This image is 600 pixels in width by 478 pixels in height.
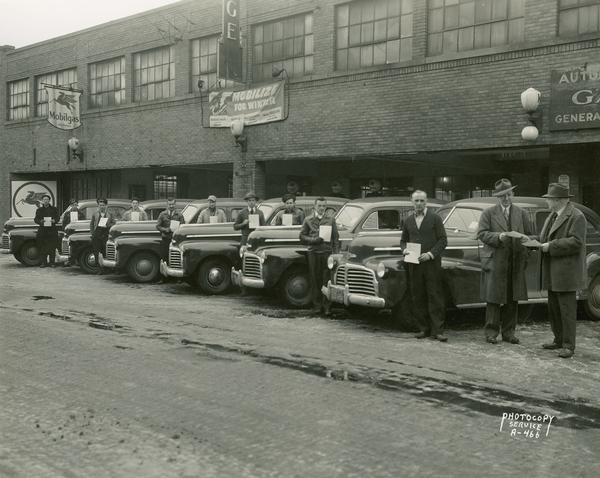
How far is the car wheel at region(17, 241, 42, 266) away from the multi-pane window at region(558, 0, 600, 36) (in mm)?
13955

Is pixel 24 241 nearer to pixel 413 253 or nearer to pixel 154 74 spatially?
pixel 154 74

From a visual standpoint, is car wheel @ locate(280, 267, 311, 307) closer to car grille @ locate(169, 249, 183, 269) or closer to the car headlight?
the car headlight

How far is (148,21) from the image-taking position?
72.1ft

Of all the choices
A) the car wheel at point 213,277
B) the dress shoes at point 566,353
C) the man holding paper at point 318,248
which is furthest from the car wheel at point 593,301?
the car wheel at point 213,277

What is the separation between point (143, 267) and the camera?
1462cm

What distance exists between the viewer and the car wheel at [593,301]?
33.0 feet

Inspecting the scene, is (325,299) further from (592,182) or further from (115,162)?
(115,162)

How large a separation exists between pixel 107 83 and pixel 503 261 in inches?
751

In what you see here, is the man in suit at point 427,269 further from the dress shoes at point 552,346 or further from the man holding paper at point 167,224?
the man holding paper at point 167,224

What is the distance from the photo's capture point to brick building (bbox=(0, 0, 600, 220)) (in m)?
13.8

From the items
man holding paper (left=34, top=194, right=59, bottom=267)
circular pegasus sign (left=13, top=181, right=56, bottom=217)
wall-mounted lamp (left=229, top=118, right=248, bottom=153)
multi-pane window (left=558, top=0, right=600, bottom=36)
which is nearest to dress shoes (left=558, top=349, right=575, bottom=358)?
multi-pane window (left=558, top=0, right=600, bottom=36)

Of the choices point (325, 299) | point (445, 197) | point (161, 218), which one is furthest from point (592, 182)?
point (161, 218)

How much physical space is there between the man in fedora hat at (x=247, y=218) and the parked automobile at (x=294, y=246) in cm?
66

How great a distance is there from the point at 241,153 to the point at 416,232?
11.6 metres
